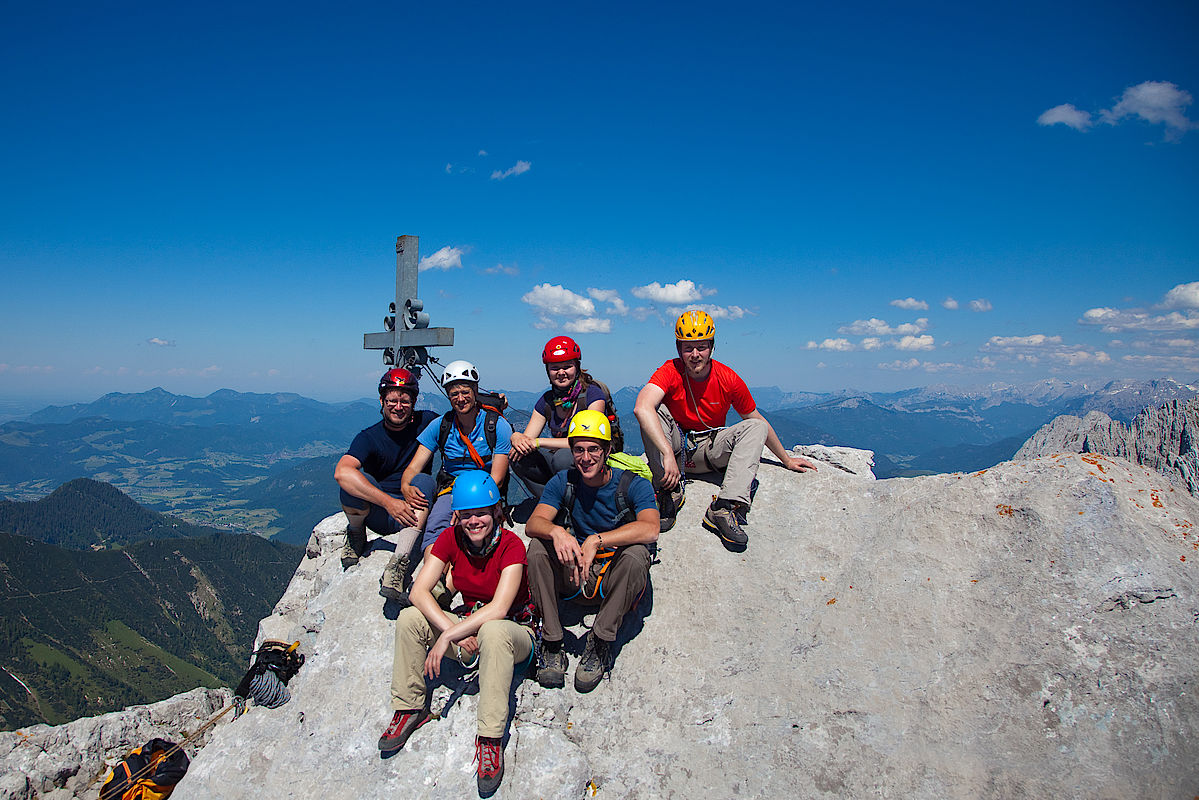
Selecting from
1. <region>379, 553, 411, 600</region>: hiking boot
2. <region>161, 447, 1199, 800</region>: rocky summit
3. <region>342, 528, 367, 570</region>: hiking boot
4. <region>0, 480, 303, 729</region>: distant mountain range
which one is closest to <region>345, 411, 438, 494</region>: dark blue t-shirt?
<region>342, 528, 367, 570</region>: hiking boot

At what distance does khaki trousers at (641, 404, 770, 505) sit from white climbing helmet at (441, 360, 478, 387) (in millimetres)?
2753

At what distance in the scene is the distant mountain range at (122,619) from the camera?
129 m

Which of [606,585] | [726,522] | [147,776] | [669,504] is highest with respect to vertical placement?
[669,504]

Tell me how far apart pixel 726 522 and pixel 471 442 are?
157 inches

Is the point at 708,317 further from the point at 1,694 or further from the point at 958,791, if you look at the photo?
the point at 1,694

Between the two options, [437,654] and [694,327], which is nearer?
[437,654]

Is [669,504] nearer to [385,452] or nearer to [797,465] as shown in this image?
[797,465]

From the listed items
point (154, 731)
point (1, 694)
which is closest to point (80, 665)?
point (1, 694)

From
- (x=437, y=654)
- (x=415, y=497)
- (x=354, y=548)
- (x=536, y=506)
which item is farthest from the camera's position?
(x=354, y=548)

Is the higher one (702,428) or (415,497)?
(702,428)

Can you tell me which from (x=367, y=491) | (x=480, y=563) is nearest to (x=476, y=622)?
(x=480, y=563)

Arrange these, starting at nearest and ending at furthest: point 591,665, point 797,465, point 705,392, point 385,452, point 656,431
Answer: point 591,665 → point 656,431 → point 385,452 → point 705,392 → point 797,465

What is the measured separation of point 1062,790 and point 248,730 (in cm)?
880

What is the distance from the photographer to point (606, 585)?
652 cm
